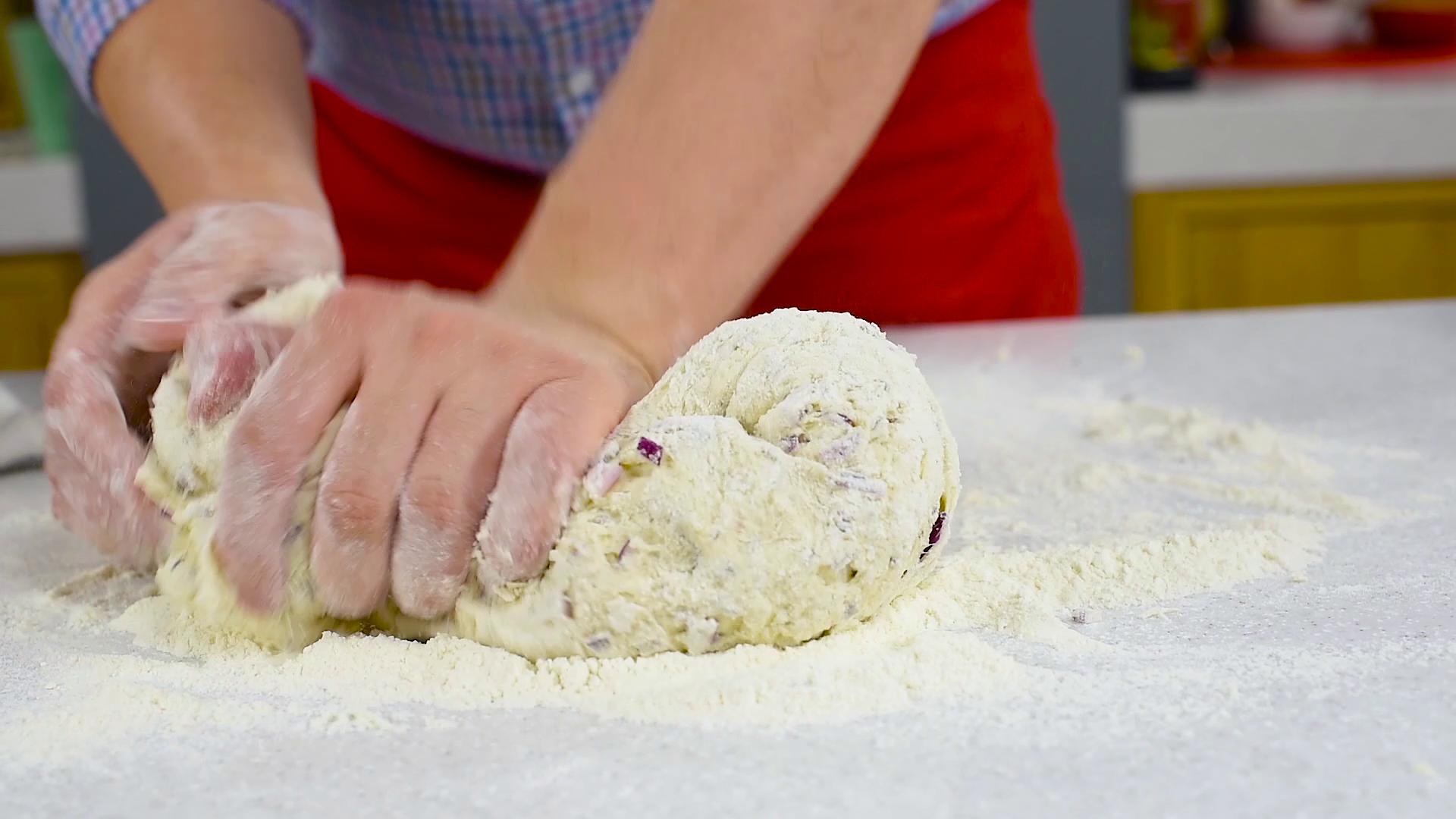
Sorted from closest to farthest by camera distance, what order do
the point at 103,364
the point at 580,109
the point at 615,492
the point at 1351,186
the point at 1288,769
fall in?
the point at 1288,769 → the point at 615,492 → the point at 103,364 → the point at 580,109 → the point at 1351,186

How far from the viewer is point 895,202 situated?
1.16m

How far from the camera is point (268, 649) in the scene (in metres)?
0.58

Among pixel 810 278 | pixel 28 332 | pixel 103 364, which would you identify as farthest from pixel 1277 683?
pixel 28 332

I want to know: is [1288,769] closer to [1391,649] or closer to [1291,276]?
[1391,649]

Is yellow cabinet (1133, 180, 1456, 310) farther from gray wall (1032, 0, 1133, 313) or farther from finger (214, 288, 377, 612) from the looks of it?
finger (214, 288, 377, 612)

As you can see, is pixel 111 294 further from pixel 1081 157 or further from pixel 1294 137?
pixel 1294 137

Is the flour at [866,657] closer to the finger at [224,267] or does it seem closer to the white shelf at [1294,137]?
the finger at [224,267]

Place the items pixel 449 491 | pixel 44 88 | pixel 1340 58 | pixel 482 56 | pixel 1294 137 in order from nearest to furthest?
pixel 449 491
pixel 482 56
pixel 1294 137
pixel 44 88
pixel 1340 58

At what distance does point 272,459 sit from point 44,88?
190 cm

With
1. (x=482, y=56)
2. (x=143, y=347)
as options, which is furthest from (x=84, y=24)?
(x=143, y=347)

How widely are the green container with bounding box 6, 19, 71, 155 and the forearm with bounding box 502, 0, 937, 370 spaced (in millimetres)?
1770

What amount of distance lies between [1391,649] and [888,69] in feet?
1.23

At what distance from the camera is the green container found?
2.15 meters

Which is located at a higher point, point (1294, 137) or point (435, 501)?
point (435, 501)
